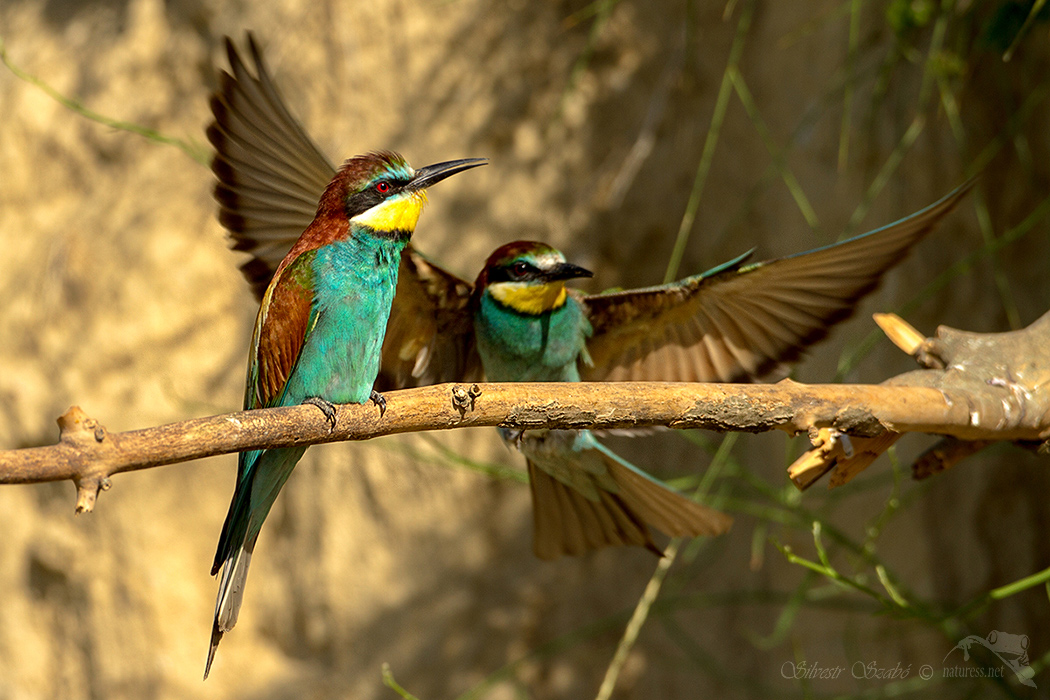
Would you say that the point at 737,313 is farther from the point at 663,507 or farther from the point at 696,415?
the point at 696,415

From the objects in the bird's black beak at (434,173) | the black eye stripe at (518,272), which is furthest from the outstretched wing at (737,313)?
the bird's black beak at (434,173)

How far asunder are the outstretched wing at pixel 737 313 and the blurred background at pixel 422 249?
58 cm

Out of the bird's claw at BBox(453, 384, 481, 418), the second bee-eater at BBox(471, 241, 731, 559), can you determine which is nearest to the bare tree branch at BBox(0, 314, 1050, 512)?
the bird's claw at BBox(453, 384, 481, 418)

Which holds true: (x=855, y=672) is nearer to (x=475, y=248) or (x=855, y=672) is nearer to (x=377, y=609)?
(x=377, y=609)

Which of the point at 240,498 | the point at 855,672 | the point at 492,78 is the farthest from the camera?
the point at 492,78

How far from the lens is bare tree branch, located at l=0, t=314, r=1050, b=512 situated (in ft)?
2.72

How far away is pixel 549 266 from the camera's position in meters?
1.66

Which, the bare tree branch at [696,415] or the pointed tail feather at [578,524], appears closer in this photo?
the bare tree branch at [696,415]

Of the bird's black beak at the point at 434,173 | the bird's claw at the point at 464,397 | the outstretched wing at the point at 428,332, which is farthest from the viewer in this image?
the outstretched wing at the point at 428,332

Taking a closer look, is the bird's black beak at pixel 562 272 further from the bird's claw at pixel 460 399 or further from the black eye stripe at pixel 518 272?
the bird's claw at pixel 460 399

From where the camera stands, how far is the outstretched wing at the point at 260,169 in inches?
58.8

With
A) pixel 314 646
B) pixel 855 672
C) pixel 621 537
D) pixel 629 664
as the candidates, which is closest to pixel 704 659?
pixel 629 664

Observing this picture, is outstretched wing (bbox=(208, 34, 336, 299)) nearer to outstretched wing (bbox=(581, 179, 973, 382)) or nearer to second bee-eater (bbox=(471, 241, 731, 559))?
second bee-eater (bbox=(471, 241, 731, 559))

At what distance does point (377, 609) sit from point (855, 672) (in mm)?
1129
